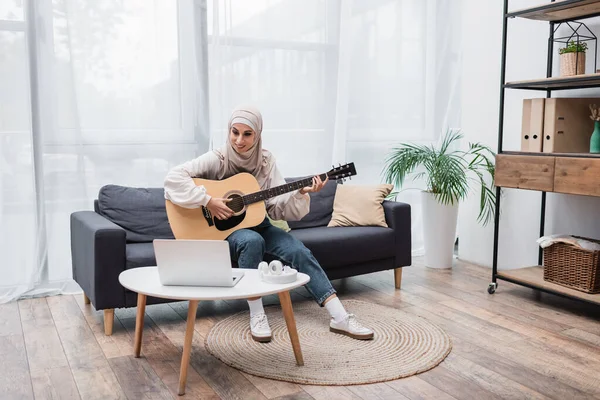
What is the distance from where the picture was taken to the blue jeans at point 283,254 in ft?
9.02

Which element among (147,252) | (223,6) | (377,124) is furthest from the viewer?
(377,124)

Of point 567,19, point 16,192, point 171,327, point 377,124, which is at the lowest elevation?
point 171,327

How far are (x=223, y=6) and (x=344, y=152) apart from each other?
1250 mm

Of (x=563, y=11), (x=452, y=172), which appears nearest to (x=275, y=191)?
(x=452, y=172)

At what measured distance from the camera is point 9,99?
3.29 metres

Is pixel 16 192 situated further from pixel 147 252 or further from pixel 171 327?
pixel 171 327

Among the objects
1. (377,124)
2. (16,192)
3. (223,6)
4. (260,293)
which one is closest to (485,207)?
(377,124)

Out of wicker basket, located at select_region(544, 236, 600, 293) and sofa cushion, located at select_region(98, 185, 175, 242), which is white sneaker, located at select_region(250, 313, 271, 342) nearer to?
sofa cushion, located at select_region(98, 185, 175, 242)

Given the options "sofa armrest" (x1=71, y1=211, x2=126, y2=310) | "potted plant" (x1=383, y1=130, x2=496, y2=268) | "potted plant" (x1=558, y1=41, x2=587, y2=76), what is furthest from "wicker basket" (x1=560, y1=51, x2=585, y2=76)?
"sofa armrest" (x1=71, y1=211, x2=126, y2=310)

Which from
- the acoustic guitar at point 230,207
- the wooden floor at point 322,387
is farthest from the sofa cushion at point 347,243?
the acoustic guitar at point 230,207

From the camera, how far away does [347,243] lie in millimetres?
3322

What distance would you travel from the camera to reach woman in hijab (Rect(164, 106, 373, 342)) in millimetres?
2750

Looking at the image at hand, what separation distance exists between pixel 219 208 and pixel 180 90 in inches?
47.8

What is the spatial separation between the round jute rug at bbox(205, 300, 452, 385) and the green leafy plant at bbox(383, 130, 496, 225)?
46.1 inches
